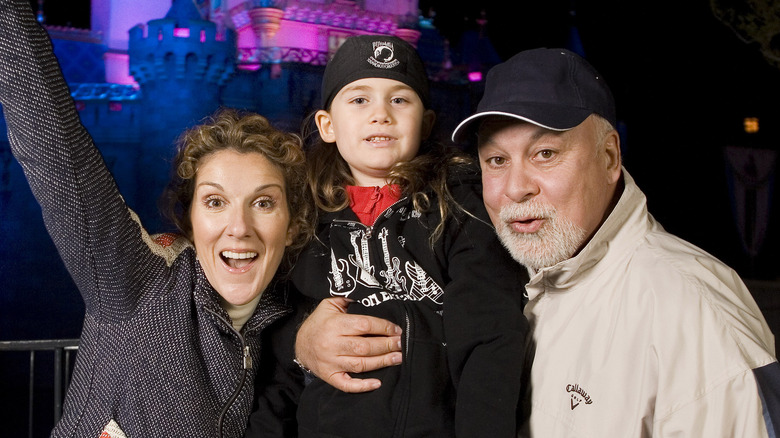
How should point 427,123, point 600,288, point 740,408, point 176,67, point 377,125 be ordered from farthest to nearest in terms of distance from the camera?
1. point 176,67
2. point 427,123
3. point 377,125
4. point 600,288
5. point 740,408

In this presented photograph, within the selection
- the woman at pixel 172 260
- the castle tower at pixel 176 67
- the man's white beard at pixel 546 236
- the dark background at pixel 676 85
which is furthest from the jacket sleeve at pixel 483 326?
the castle tower at pixel 176 67

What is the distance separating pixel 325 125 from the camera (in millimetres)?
2109

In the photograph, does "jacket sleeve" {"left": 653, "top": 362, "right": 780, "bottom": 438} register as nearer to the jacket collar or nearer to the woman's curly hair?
the jacket collar

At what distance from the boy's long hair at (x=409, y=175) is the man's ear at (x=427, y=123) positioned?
4 cm

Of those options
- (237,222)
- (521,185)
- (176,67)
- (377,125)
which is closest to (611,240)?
(521,185)

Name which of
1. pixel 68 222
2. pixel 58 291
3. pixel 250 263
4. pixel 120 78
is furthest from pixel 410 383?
pixel 120 78

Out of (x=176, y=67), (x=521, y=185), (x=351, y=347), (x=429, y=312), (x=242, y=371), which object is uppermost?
(x=521, y=185)

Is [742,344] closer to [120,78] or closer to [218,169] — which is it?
[218,169]

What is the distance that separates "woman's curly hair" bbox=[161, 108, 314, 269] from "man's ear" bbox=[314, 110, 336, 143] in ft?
0.41

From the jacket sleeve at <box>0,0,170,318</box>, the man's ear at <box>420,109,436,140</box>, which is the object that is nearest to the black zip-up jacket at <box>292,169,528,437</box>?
the man's ear at <box>420,109,436,140</box>

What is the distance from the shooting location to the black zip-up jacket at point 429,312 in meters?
1.54

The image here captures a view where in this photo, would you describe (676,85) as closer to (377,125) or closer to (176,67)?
(176,67)

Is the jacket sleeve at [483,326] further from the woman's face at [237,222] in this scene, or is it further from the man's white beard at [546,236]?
the woman's face at [237,222]

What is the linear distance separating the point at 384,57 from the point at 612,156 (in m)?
0.68
